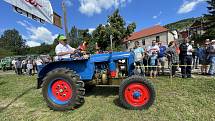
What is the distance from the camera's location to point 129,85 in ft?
16.4

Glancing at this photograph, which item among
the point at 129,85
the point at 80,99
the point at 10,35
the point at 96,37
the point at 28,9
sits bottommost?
the point at 80,99

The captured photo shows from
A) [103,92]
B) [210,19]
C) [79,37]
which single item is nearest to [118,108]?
[103,92]

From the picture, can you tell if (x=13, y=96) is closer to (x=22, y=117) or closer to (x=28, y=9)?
(x=22, y=117)

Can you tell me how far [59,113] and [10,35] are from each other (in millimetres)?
117754

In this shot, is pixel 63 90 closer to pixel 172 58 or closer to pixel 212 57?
pixel 172 58

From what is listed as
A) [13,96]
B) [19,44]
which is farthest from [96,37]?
[19,44]

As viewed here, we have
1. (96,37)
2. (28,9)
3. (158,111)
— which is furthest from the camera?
(96,37)

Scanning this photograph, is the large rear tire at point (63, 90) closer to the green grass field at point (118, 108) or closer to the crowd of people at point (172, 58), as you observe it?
the green grass field at point (118, 108)

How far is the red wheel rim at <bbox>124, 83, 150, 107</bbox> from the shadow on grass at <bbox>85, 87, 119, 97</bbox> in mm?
1579

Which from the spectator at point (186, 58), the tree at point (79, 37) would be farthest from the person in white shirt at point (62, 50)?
the spectator at point (186, 58)

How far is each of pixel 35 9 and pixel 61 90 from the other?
2.72 m

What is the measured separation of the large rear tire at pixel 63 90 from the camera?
5156 mm

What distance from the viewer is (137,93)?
4934 millimetres

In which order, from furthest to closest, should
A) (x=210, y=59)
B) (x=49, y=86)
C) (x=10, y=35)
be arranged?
(x=10, y=35), (x=210, y=59), (x=49, y=86)
